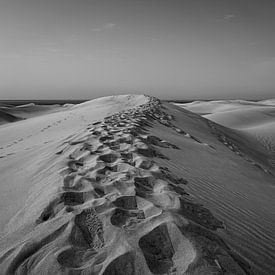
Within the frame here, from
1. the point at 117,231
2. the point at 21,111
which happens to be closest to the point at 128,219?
the point at 117,231

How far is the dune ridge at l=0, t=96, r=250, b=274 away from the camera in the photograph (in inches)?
70.0

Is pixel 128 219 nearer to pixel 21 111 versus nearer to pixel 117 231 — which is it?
pixel 117 231

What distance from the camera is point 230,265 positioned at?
1.79 m

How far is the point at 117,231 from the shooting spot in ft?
6.76

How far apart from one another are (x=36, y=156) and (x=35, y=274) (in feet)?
10.7

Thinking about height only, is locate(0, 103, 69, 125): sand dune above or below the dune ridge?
below

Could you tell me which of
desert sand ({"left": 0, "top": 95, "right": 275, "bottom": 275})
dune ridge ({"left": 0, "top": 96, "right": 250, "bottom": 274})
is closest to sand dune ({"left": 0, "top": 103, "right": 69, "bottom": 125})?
desert sand ({"left": 0, "top": 95, "right": 275, "bottom": 275})

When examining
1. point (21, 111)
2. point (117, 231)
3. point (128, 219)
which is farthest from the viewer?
point (21, 111)

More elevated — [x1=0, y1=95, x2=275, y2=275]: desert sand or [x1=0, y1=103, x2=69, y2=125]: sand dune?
[x1=0, y1=95, x2=275, y2=275]: desert sand

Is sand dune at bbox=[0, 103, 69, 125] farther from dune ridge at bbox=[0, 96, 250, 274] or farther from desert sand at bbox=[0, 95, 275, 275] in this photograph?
dune ridge at bbox=[0, 96, 250, 274]

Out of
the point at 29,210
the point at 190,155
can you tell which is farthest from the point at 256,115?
the point at 29,210

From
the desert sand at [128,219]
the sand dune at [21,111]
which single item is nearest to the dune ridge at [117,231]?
the desert sand at [128,219]

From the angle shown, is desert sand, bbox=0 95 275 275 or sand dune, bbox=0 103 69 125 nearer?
desert sand, bbox=0 95 275 275

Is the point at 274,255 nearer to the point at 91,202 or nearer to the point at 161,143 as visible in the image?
the point at 91,202
